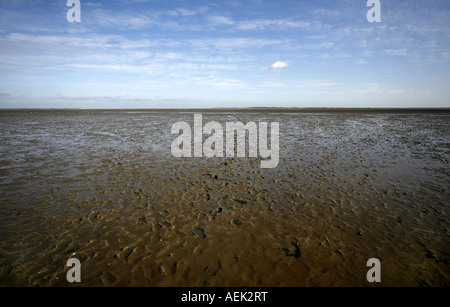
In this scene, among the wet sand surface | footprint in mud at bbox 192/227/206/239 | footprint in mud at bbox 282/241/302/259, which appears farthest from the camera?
footprint in mud at bbox 192/227/206/239

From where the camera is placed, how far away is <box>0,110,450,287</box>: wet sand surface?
429cm

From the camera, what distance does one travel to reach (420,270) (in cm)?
436

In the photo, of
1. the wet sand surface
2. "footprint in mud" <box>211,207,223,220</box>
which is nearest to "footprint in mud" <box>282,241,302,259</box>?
the wet sand surface

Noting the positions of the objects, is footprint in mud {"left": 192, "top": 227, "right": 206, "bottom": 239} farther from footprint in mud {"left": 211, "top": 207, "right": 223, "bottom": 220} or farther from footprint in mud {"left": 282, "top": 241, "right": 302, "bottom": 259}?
footprint in mud {"left": 282, "top": 241, "right": 302, "bottom": 259}

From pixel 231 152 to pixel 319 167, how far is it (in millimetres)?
5738

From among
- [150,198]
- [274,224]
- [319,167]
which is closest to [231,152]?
[319,167]

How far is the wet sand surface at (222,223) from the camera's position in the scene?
4293 mm

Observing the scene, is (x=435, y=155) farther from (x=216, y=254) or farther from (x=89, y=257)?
(x=89, y=257)

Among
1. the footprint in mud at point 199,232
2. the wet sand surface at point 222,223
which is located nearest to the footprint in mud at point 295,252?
the wet sand surface at point 222,223

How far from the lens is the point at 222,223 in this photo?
6109 millimetres

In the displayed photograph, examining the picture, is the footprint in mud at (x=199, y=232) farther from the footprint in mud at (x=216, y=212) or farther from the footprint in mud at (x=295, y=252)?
the footprint in mud at (x=295, y=252)

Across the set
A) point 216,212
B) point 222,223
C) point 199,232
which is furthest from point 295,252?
point 216,212

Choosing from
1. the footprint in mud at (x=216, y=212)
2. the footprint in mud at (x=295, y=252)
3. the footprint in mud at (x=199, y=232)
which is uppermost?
the footprint in mud at (x=216, y=212)

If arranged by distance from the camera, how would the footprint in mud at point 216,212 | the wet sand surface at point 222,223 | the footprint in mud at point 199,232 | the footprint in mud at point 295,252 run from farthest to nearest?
the footprint in mud at point 216,212, the footprint in mud at point 199,232, the footprint in mud at point 295,252, the wet sand surface at point 222,223
